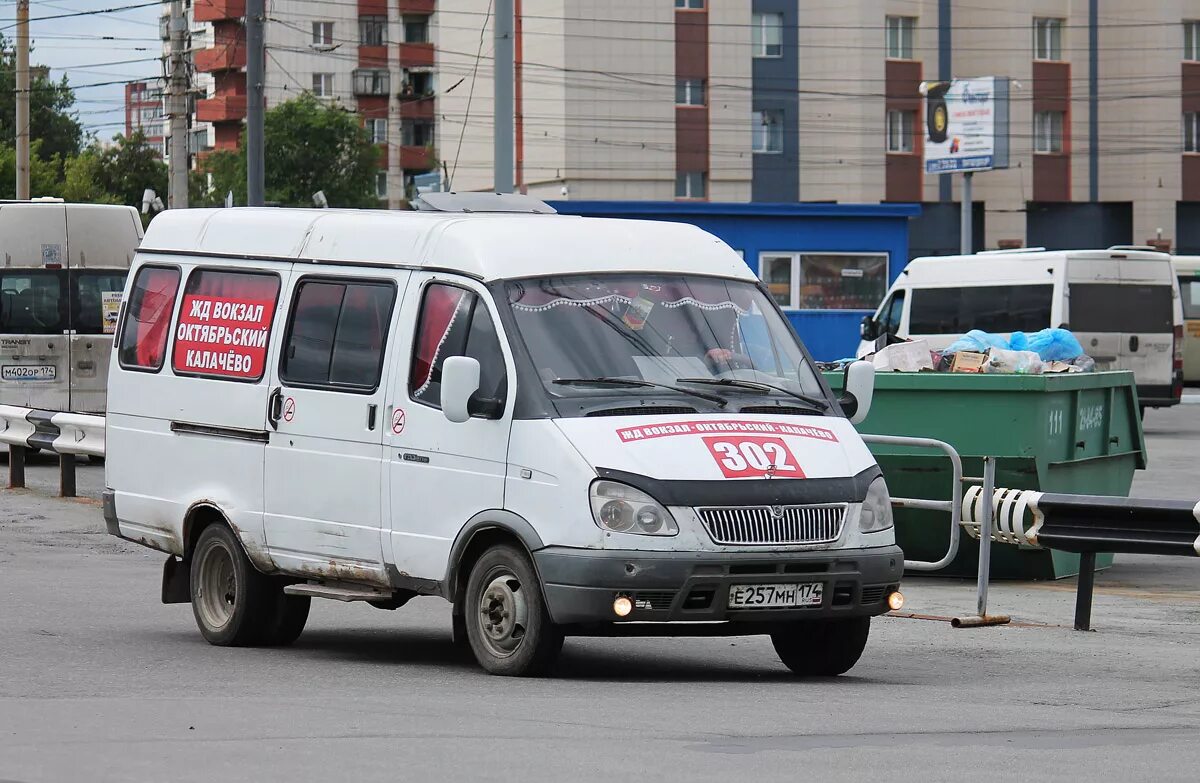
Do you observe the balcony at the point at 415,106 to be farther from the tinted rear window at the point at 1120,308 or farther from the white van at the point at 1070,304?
the tinted rear window at the point at 1120,308

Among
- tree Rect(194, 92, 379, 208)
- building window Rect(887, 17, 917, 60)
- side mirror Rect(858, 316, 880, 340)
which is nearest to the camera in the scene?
side mirror Rect(858, 316, 880, 340)

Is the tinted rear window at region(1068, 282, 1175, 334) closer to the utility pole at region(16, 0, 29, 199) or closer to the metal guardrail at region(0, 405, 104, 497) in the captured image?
the metal guardrail at region(0, 405, 104, 497)

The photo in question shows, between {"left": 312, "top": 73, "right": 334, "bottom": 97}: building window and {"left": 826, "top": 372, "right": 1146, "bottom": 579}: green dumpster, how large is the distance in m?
83.3

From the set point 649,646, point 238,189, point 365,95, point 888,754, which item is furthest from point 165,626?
point 365,95

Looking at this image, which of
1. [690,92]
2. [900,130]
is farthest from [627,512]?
[900,130]

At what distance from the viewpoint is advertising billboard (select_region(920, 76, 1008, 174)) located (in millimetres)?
54031

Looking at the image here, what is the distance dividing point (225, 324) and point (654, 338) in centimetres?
256

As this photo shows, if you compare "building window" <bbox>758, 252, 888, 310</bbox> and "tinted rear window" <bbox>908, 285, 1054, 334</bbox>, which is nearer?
"tinted rear window" <bbox>908, 285, 1054, 334</bbox>

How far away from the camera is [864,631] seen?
31.1 feet

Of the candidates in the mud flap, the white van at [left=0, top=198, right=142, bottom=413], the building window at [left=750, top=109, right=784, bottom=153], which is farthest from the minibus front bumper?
the building window at [left=750, top=109, right=784, bottom=153]

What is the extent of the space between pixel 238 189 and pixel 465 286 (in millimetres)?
67926

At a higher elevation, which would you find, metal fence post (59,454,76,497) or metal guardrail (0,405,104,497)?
metal guardrail (0,405,104,497)

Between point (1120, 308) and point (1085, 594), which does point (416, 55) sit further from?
point (1085, 594)

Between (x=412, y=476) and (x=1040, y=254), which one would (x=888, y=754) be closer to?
(x=412, y=476)
